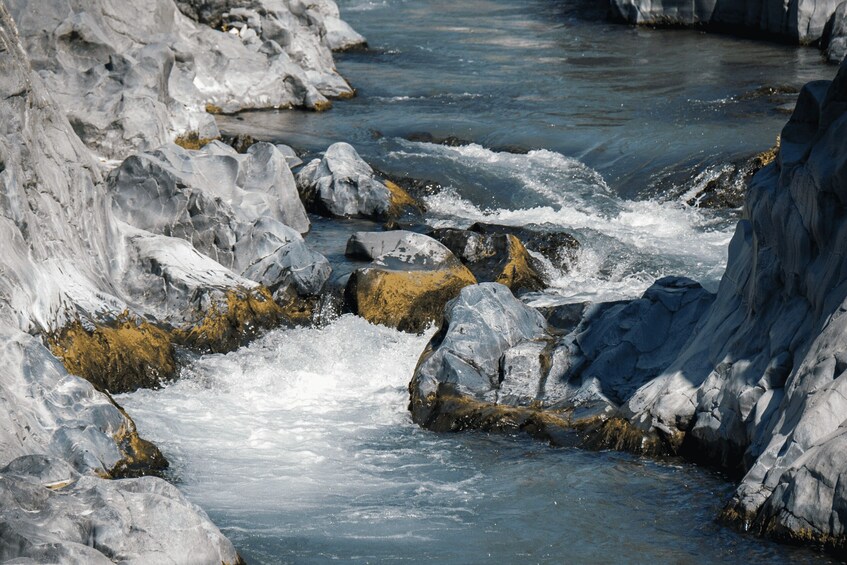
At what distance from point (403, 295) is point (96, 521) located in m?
5.88

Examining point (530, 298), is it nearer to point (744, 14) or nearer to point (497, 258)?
point (497, 258)

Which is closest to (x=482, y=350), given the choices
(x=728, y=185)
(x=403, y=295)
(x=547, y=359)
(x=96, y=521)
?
(x=547, y=359)

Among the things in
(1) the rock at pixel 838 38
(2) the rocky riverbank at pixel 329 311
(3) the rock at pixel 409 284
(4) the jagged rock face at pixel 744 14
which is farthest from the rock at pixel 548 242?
(4) the jagged rock face at pixel 744 14

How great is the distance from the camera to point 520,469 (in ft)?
26.3

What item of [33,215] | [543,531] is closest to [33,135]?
[33,215]

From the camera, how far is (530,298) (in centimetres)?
1185

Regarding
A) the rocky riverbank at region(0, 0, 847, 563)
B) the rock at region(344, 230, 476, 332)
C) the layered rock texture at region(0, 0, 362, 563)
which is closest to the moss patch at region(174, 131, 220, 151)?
the layered rock texture at region(0, 0, 362, 563)

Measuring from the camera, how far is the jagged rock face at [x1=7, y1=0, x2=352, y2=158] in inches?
593

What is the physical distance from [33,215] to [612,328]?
4750 millimetres

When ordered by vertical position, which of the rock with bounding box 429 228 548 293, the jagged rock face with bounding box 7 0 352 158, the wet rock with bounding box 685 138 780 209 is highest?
the jagged rock face with bounding box 7 0 352 158

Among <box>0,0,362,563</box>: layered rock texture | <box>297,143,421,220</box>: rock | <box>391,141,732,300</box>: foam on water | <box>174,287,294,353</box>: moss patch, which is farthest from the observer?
<box>297,143,421,220</box>: rock

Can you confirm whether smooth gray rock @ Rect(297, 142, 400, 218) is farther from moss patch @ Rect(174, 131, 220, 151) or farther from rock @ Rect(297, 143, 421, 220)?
moss patch @ Rect(174, 131, 220, 151)

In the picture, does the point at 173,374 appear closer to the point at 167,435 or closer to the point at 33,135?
the point at 167,435

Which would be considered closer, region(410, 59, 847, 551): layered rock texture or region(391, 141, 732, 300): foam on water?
region(410, 59, 847, 551): layered rock texture
